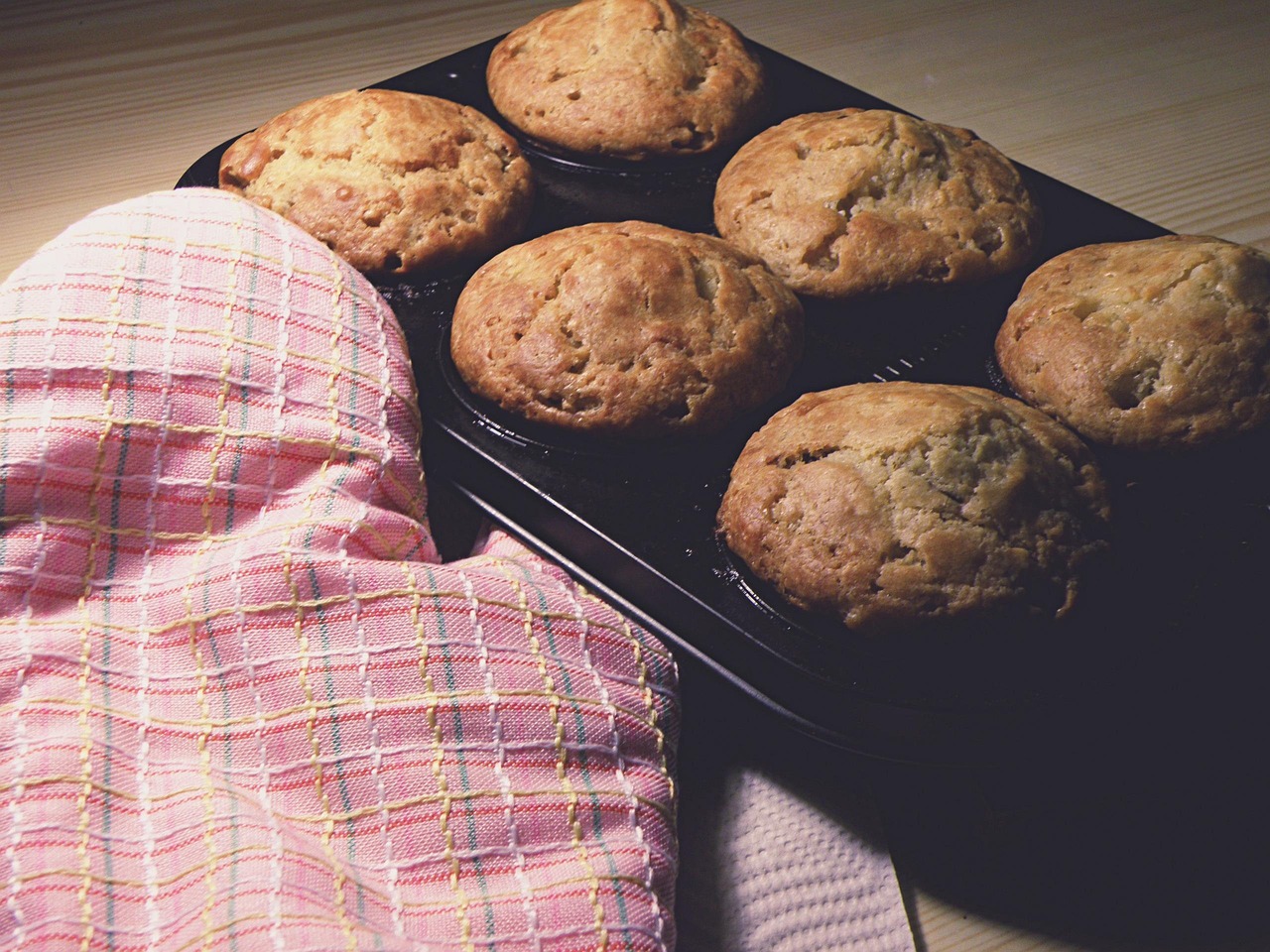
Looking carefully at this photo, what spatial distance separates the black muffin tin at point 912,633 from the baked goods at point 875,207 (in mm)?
45

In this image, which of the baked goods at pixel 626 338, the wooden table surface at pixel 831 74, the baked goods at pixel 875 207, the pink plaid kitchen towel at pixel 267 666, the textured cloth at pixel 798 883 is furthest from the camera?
the wooden table surface at pixel 831 74

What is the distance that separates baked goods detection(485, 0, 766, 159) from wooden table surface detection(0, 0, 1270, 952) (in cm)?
68

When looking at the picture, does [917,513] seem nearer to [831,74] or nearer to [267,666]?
[267,666]

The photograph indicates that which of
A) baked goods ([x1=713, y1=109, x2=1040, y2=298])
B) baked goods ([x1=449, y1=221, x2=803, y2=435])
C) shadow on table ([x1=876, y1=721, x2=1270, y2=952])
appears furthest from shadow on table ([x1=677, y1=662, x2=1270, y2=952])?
baked goods ([x1=713, y1=109, x2=1040, y2=298])

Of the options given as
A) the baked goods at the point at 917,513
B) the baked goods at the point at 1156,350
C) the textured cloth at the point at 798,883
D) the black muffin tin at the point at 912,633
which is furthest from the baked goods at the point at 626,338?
the textured cloth at the point at 798,883

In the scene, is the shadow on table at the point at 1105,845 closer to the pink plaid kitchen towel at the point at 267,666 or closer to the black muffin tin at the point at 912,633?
the black muffin tin at the point at 912,633

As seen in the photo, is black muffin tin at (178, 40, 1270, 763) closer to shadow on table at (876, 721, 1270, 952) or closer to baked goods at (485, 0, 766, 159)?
shadow on table at (876, 721, 1270, 952)

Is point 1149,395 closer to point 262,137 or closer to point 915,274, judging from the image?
→ point 915,274

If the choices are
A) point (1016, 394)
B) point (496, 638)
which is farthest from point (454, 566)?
point (1016, 394)

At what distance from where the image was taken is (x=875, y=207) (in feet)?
5.64

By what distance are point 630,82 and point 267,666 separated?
113 cm

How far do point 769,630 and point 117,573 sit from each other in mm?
691

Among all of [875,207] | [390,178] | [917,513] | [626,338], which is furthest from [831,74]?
[917,513]

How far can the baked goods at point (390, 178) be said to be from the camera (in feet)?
5.58
